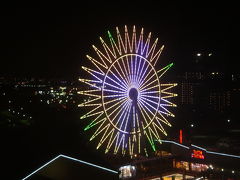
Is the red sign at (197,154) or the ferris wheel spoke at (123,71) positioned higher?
the ferris wheel spoke at (123,71)

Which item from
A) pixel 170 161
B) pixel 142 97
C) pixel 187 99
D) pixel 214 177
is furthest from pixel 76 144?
pixel 187 99

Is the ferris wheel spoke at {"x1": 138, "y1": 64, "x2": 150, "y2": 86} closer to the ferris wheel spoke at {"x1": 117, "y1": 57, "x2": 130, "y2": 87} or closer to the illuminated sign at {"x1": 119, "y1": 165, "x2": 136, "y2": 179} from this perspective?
the ferris wheel spoke at {"x1": 117, "y1": 57, "x2": 130, "y2": 87}

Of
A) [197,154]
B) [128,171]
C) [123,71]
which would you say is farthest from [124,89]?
[197,154]

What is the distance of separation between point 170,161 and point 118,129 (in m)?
6.84

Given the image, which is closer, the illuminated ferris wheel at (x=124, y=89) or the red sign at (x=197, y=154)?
the illuminated ferris wheel at (x=124, y=89)

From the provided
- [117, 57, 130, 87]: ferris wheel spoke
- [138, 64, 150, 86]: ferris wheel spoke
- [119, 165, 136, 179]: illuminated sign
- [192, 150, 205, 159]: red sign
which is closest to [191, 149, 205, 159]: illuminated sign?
[192, 150, 205, 159]: red sign

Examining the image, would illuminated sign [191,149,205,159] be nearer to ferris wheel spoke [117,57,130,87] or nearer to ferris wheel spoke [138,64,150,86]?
ferris wheel spoke [138,64,150,86]

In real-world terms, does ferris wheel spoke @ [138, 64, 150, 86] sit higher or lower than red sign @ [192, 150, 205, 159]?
higher

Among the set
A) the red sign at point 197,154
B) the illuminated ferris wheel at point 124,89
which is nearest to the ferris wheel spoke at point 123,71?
the illuminated ferris wheel at point 124,89

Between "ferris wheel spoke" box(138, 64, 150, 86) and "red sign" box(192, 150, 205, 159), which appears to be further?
"red sign" box(192, 150, 205, 159)

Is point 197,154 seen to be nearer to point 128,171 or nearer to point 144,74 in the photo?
point 128,171

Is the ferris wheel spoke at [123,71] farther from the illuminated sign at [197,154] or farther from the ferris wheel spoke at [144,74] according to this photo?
the illuminated sign at [197,154]

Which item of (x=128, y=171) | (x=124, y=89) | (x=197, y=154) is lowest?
(x=128, y=171)

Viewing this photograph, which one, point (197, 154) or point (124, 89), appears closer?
point (124, 89)
